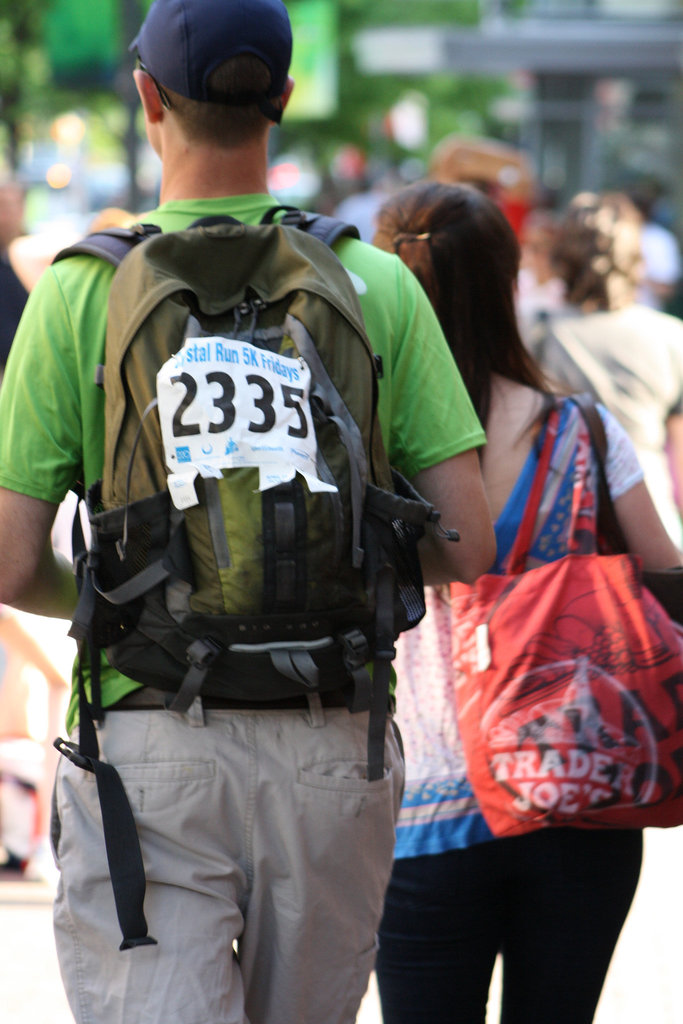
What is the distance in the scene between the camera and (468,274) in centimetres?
257

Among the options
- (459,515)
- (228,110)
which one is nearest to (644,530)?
(459,515)

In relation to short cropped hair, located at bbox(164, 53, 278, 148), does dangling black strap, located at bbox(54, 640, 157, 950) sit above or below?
below

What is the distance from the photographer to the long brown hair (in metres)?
2.57

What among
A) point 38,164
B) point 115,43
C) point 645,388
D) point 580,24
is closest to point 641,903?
point 645,388

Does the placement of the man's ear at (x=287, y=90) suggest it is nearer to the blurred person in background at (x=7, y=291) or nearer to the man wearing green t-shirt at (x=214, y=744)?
the man wearing green t-shirt at (x=214, y=744)

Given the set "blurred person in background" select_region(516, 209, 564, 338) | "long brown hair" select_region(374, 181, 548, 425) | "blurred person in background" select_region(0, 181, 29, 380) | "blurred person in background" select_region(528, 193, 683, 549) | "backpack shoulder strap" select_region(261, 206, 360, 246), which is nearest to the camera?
"backpack shoulder strap" select_region(261, 206, 360, 246)

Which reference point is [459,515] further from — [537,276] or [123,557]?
[537,276]

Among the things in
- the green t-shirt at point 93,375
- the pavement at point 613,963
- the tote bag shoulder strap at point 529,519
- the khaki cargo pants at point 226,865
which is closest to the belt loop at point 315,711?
the khaki cargo pants at point 226,865

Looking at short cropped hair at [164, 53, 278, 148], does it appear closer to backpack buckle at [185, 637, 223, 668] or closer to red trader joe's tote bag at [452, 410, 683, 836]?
backpack buckle at [185, 637, 223, 668]

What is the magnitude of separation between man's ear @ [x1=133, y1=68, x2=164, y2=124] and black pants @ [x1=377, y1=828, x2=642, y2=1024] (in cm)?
147

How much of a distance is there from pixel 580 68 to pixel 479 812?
20457mm

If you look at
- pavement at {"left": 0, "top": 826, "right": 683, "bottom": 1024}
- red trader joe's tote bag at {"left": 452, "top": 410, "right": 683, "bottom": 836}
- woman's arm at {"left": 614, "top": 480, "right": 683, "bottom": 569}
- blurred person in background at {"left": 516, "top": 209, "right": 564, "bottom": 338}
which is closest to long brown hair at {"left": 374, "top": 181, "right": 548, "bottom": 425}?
woman's arm at {"left": 614, "top": 480, "right": 683, "bottom": 569}

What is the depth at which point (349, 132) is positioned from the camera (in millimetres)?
35219

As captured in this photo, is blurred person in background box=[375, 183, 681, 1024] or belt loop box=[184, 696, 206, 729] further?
blurred person in background box=[375, 183, 681, 1024]
